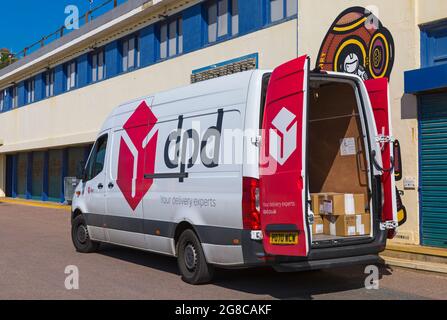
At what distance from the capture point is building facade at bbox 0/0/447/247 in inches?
384

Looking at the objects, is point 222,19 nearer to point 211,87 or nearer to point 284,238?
point 211,87

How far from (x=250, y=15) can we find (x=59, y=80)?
567 inches

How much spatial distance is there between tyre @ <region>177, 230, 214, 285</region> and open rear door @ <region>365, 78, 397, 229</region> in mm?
2402

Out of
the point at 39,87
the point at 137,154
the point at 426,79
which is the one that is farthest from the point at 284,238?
the point at 39,87

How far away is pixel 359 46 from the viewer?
36.0ft

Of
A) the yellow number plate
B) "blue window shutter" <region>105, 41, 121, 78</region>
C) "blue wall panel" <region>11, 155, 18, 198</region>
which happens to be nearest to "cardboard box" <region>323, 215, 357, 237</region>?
the yellow number plate

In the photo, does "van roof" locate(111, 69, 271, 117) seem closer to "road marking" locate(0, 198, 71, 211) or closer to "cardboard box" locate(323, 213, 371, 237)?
"cardboard box" locate(323, 213, 371, 237)

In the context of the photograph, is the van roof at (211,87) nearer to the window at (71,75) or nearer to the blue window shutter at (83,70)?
the blue window shutter at (83,70)

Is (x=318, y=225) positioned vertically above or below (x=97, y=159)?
below

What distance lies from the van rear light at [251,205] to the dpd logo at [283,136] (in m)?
0.44

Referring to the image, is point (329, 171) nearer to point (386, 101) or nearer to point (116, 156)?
point (386, 101)

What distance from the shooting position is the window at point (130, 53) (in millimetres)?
20250

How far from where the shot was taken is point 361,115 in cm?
726

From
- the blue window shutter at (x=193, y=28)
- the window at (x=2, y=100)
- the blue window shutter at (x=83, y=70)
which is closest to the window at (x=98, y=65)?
the blue window shutter at (x=83, y=70)
